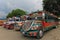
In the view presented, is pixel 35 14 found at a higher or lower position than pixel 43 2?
lower

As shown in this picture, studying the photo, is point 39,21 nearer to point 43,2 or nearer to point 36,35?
point 36,35

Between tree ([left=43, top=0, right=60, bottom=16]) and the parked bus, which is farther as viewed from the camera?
tree ([left=43, top=0, right=60, bottom=16])

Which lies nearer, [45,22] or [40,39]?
[40,39]

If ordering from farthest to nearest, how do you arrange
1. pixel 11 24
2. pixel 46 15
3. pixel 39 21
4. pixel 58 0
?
pixel 58 0 → pixel 11 24 → pixel 46 15 → pixel 39 21

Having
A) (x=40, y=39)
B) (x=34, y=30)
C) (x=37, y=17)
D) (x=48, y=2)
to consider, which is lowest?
(x=40, y=39)

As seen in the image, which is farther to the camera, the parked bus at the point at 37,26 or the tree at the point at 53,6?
the tree at the point at 53,6

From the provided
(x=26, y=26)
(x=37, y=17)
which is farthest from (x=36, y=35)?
(x=37, y=17)

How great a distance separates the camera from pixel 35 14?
53.2ft

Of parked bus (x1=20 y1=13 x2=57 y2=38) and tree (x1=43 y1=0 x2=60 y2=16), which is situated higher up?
tree (x1=43 y1=0 x2=60 y2=16)

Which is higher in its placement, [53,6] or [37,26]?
[53,6]

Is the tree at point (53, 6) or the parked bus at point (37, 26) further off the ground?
the tree at point (53, 6)

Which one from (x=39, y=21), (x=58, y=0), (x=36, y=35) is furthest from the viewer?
(x=58, y=0)

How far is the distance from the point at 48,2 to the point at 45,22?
713 inches

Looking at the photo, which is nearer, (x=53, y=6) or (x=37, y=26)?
(x=37, y=26)
